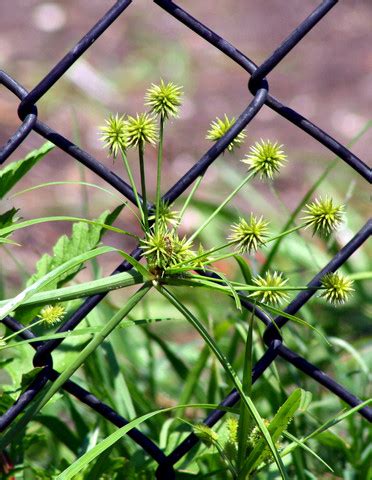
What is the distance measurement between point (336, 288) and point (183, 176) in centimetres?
22

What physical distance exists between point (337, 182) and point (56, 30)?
6.54ft

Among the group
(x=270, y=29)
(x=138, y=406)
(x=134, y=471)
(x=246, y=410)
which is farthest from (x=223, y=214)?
(x=270, y=29)

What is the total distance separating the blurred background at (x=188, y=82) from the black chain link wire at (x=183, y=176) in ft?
6.54

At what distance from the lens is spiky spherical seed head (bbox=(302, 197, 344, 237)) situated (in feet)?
3.38

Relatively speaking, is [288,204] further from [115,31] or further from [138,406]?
[138,406]

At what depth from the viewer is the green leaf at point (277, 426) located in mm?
1078

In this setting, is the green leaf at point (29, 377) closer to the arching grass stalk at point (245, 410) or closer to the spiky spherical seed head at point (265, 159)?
the arching grass stalk at point (245, 410)

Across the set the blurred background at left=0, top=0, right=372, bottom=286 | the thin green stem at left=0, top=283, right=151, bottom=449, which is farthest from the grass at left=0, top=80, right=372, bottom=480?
the blurred background at left=0, top=0, right=372, bottom=286

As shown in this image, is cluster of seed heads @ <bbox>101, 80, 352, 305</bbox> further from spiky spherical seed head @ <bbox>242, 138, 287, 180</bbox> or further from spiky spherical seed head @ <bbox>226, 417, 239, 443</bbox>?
spiky spherical seed head @ <bbox>226, 417, 239, 443</bbox>

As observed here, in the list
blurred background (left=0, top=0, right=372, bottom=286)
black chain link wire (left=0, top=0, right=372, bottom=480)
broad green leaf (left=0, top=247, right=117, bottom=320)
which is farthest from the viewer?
blurred background (left=0, top=0, right=372, bottom=286)

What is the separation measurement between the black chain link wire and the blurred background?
1.99 meters

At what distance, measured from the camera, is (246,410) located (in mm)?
1096

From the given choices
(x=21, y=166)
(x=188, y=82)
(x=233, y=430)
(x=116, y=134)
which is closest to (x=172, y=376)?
(x=233, y=430)

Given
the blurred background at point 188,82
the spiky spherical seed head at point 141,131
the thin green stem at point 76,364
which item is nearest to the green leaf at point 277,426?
the thin green stem at point 76,364
